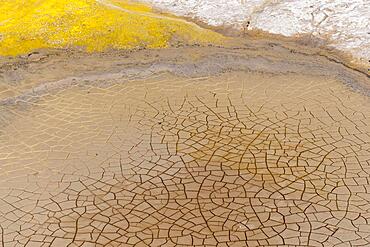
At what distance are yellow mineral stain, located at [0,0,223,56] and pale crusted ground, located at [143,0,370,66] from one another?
0.39 m

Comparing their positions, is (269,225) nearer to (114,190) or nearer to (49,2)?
(114,190)

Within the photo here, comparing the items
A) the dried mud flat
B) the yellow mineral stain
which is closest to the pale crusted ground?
the yellow mineral stain

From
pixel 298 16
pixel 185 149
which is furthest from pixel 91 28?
pixel 185 149

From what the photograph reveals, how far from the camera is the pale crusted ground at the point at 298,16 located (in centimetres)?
670

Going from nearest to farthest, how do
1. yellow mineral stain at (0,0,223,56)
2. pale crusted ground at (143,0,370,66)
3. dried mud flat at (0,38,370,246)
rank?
dried mud flat at (0,38,370,246)
pale crusted ground at (143,0,370,66)
yellow mineral stain at (0,0,223,56)

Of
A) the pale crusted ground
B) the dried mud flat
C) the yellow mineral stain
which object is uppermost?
the pale crusted ground

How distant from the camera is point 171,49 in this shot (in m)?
6.87

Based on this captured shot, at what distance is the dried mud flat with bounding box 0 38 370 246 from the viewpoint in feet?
13.1

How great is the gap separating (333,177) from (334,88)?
1.65m

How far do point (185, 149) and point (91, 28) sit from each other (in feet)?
10.3

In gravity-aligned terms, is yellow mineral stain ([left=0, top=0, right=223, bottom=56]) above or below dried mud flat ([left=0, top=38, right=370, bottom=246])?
above

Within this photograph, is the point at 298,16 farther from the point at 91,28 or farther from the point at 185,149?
the point at 185,149

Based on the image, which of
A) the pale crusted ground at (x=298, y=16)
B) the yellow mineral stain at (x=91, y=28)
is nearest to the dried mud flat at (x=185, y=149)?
the yellow mineral stain at (x=91, y=28)

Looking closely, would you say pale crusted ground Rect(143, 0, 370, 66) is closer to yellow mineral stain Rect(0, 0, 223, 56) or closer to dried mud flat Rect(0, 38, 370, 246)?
yellow mineral stain Rect(0, 0, 223, 56)
